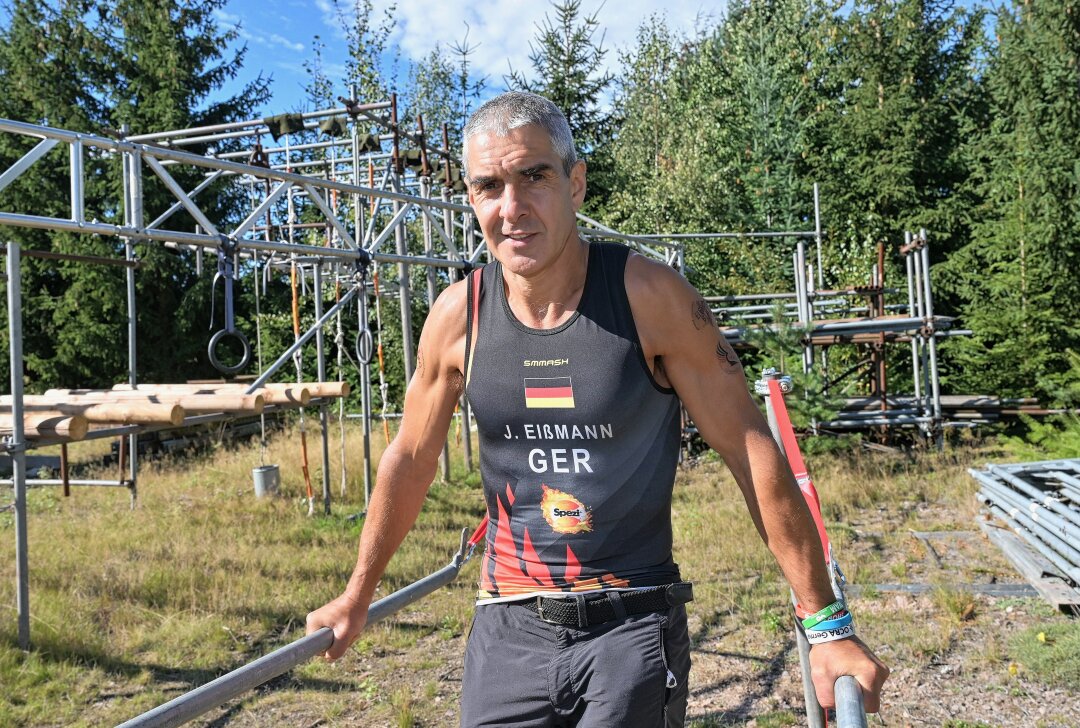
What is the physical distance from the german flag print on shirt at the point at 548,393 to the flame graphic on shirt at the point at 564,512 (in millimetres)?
204

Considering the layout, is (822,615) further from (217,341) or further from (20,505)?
(20,505)

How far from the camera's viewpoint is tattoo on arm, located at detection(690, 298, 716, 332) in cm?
193

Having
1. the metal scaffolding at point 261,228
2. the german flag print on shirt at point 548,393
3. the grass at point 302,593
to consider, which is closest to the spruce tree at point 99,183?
the metal scaffolding at point 261,228

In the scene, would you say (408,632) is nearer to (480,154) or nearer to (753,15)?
(480,154)

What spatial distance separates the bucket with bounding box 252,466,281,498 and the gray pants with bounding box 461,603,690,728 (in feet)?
28.5

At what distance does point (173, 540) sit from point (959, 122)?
56.2ft

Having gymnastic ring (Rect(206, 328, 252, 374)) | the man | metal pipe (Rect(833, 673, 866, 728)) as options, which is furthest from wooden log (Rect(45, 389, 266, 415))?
metal pipe (Rect(833, 673, 866, 728))

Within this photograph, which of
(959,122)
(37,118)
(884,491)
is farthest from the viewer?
(37,118)

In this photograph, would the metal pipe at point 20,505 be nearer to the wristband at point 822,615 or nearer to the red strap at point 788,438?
the red strap at point 788,438

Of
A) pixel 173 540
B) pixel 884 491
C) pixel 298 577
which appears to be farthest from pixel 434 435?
pixel 884 491

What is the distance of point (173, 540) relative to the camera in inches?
318

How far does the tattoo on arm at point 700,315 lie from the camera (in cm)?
193

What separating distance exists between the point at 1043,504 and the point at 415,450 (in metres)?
6.12

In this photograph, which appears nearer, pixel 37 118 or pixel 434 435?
pixel 434 435
